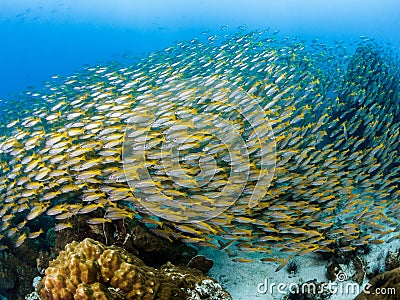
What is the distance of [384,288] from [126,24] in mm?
112944

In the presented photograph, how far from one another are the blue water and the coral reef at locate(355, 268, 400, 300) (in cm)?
3258

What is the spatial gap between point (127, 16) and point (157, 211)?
4748 inches

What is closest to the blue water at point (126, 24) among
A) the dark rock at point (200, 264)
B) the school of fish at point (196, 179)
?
the school of fish at point (196, 179)

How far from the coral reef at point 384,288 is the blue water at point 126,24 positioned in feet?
107

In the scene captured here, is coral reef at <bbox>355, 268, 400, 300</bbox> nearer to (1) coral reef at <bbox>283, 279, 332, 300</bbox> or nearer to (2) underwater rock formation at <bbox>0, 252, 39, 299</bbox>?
(1) coral reef at <bbox>283, 279, 332, 300</bbox>

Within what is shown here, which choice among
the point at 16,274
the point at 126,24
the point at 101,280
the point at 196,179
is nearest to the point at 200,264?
the point at 196,179

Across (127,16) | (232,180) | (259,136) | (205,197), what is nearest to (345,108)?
(259,136)

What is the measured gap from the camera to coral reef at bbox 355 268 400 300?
5.02 metres

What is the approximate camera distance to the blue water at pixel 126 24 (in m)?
76.4

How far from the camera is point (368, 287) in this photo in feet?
17.9

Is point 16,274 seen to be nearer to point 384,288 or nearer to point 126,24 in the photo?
point 384,288

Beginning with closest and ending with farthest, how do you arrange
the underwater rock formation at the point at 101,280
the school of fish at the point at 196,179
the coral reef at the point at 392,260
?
the underwater rock formation at the point at 101,280, the school of fish at the point at 196,179, the coral reef at the point at 392,260

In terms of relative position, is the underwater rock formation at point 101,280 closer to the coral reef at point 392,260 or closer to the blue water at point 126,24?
the coral reef at point 392,260

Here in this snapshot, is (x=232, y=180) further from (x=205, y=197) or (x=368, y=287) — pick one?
(x=368, y=287)
